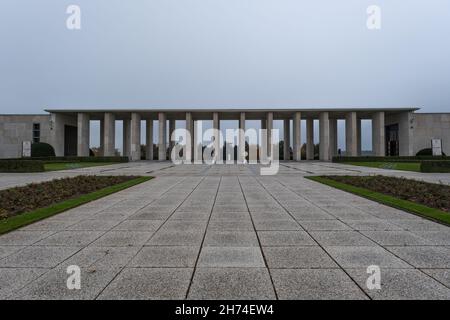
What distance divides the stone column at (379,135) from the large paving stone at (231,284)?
4778cm

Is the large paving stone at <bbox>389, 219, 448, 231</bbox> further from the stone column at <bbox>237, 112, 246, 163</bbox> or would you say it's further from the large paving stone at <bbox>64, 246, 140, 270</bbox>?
the stone column at <bbox>237, 112, 246, 163</bbox>

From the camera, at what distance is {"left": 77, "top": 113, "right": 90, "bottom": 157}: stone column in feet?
152

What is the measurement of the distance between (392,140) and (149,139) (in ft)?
143

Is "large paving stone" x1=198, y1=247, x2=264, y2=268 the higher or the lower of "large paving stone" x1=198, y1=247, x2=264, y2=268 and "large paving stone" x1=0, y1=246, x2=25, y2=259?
the lower

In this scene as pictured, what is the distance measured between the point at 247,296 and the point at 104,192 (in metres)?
8.93

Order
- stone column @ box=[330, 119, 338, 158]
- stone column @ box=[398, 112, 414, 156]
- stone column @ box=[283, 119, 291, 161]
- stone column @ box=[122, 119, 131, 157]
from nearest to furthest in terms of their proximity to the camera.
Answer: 1. stone column @ box=[398, 112, 414, 156]
2. stone column @ box=[283, 119, 291, 161]
3. stone column @ box=[330, 119, 338, 158]
4. stone column @ box=[122, 119, 131, 157]

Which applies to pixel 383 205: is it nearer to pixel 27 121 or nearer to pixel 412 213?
pixel 412 213

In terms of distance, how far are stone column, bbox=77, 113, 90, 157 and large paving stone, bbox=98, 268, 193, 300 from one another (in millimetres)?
48362

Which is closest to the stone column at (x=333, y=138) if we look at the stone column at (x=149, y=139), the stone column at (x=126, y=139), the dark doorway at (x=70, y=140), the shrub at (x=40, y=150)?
the stone column at (x=149, y=139)

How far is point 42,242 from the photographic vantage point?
5.00 m

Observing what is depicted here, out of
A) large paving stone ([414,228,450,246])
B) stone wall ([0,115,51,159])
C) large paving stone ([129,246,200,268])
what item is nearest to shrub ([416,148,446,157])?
large paving stone ([414,228,450,246])

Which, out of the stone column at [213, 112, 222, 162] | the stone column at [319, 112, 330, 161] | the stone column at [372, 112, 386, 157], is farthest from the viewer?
the stone column at [319, 112, 330, 161]

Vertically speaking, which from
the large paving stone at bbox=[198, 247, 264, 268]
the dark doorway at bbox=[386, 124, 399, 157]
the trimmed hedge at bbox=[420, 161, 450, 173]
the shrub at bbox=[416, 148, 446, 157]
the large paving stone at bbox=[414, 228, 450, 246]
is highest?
the dark doorway at bbox=[386, 124, 399, 157]
